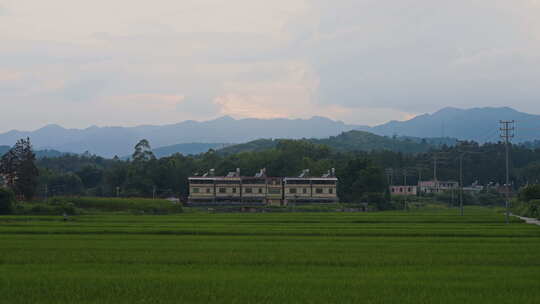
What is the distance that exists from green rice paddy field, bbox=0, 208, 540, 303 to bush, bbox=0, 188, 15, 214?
33.8m

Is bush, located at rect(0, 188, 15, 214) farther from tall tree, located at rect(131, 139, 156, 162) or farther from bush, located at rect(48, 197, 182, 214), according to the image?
tall tree, located at rect(131, 139, 156, 162)

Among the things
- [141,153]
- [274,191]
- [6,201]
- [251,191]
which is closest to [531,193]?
[274,191]

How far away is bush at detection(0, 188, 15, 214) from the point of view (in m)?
69.1

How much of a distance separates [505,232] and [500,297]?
25870 millimetres

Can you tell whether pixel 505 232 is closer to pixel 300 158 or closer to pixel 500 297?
pixel 500 297

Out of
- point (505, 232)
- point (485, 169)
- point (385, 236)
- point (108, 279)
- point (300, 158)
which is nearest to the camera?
point (108, 279)

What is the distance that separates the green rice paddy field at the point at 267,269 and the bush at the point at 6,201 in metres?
33.8

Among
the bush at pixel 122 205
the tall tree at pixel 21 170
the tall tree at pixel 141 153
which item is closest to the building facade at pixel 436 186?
the tall tree at pixel 141 153

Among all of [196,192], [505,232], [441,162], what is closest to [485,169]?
[441,162]

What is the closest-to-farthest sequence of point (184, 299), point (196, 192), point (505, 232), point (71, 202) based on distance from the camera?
point (184, 299)
point (505, 232)
point (71, 202)
point (196, 192)

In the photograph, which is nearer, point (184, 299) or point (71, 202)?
point (184, 299)

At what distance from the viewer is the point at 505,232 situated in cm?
4334

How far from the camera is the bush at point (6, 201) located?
227 feet

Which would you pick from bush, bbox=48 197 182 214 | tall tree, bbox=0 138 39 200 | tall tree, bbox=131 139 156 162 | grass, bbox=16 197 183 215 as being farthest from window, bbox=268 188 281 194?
tall tree, bbox=131 139 156 162
